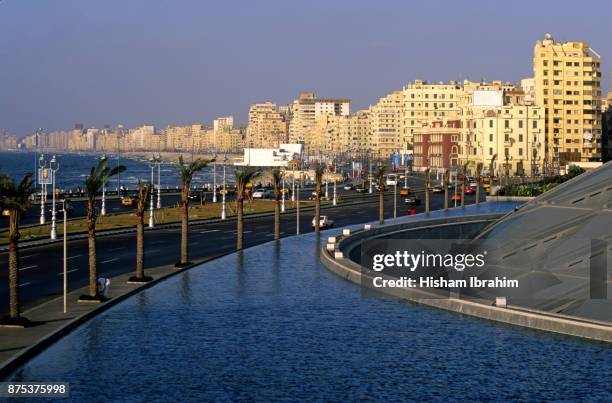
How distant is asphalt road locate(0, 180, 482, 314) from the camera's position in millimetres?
43188

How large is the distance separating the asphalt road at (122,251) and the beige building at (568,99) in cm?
10685

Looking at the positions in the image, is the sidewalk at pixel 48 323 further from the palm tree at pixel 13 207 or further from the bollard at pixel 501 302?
the bollard at pixel 501 302

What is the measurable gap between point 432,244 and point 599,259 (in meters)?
29.2

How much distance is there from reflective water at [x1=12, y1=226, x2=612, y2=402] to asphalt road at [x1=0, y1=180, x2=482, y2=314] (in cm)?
624

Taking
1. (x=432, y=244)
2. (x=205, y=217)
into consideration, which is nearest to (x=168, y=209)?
(x=205, y=217)

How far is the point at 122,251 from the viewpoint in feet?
193

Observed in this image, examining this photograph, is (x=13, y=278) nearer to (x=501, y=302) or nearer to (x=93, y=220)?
(x=93, y=220)

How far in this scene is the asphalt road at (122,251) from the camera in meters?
43.2

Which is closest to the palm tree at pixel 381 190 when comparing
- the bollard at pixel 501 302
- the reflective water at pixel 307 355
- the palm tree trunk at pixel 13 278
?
the reflective water at pixel 307 355

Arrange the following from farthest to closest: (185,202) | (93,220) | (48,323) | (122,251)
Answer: (122,251), (185,202), (93,220), (48,323)

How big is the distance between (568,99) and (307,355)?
17325 centimetres

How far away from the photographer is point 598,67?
649 ft

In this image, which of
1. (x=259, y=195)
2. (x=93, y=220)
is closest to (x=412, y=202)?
(x=259, y=195)

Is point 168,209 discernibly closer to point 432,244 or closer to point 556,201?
point 432,244
